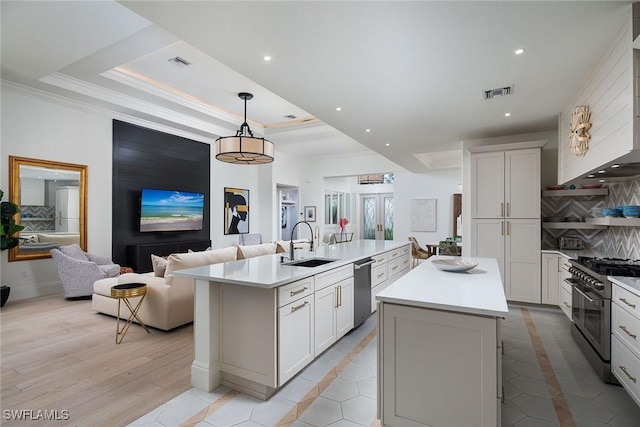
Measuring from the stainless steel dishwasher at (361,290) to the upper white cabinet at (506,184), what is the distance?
2.13 m

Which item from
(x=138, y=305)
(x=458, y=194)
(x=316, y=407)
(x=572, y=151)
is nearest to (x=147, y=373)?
(x=138, y=305)

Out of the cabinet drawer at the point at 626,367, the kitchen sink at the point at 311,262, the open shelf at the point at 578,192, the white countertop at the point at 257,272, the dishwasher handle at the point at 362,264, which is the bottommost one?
the cabinet drawer at the point at 626,367

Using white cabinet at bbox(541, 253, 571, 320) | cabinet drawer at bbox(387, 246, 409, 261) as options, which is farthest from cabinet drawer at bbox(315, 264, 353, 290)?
white cabinet at bbox(541, 253, 571, 320)

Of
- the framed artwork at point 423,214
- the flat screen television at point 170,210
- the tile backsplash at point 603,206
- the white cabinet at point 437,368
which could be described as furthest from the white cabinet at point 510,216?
the flat screen television at point 170,210

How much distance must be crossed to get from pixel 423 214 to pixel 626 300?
26.7 feet

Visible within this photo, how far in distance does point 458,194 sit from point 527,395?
8033 mm

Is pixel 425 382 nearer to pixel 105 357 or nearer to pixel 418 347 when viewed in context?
pixel 418 347

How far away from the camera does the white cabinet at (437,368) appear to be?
155cm

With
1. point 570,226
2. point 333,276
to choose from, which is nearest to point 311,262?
point 333,276

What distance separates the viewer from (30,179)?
189 inches

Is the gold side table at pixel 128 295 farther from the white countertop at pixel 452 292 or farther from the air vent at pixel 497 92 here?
the air vent at pixel 497 92

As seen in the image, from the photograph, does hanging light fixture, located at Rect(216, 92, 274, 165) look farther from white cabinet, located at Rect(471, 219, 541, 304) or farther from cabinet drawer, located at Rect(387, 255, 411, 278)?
white cabinet, located at Rect(471, 219, 541, 304)

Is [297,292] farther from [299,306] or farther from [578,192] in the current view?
[578,192]

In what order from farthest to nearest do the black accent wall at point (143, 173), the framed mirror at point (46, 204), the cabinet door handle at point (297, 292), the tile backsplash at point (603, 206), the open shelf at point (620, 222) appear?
the black accent wall at point (143, 173), the framed mirror at point (46, 204), the tile backsplash at point (603, 206), the open shelf at point (620, 222), the cabinet door handle at point (297, 292)
